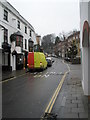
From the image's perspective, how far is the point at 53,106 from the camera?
7297 millimetres

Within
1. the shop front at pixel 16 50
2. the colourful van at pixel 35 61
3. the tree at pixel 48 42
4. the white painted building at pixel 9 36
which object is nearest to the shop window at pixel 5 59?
the white painted building at pixel 9 36

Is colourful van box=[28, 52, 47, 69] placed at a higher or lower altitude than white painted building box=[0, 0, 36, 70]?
lower

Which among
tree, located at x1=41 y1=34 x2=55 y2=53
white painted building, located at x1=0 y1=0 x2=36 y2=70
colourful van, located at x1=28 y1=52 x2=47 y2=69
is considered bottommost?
colourful van, located at x1=28 y1=52 x2=47 y2=69

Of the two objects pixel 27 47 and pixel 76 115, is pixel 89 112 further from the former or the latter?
pixel 27 47

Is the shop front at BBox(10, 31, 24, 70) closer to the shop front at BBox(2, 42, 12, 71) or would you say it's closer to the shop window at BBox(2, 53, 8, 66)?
the shop front at BBox(2, 42, 12, 71)

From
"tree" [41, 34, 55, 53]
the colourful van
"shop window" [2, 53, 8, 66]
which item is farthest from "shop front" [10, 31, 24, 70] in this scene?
"tree" [41, 34, 55, 53]

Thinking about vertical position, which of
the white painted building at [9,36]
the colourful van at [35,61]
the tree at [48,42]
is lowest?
the colourful van at [35,61]

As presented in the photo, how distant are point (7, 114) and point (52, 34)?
127 m

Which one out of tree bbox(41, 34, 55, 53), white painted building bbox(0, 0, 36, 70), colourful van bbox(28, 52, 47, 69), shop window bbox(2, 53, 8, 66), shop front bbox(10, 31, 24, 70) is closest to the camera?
white painted building bbox(0, 0, 36, 70)

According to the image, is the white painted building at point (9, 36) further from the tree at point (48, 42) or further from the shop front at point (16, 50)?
the tree at point (48, 42)

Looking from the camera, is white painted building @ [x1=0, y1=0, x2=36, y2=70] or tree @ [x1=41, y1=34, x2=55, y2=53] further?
tree @ [x1=41, y1=34, x2=55, y2=53]

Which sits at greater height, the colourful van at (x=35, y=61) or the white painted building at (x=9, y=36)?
the white painted building at (x=9, y=36)

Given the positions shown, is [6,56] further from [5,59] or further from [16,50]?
[16,50]

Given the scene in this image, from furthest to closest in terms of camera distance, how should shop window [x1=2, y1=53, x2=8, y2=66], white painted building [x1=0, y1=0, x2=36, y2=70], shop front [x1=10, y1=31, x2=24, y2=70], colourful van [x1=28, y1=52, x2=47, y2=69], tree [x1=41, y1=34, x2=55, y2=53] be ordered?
1. tree [x1=41, y1=34, x2=55, y2=53]
2. shop front [x1=10, y1=31, x2=24, y2=70]
3. colourful van [x1=28, y1=52, x2=47, y2=69]
4. shop window [x1=2, y1=53, x2=8, y2=66]
5. white painted building [x1=0, y1=0, x2=36, y2=70]
